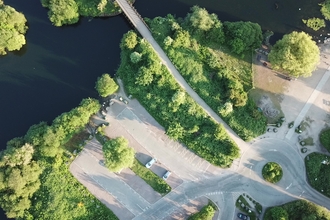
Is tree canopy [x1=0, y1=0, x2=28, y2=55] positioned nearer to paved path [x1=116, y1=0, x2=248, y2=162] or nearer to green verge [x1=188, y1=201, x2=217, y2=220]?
paved path [x1=116, y1=0, x2=248, y2=162]

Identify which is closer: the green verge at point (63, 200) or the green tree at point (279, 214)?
the green tree at point (279, 214)

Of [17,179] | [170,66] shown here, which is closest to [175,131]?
[170,66]

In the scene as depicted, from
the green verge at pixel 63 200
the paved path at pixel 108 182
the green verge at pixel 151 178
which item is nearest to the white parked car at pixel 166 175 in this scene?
the green verge at pixel 151 178

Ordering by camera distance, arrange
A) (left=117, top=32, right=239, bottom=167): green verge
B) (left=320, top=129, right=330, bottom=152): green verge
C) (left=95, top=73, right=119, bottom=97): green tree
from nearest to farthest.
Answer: (left=320, top=129, right=330, bottom=152): green verge, (left=117, top=32, right=239, bottom=167): green verge, (left=95, top=73, right=119, bottom=97): green tree

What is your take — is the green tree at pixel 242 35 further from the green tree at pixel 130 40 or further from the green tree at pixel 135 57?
the green tree at pixel 130 40

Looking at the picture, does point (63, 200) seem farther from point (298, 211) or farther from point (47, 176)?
point (298, 211)

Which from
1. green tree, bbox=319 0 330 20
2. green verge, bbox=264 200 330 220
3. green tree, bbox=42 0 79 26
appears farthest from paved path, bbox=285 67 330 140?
green tree, bbox=42 0 79 26
